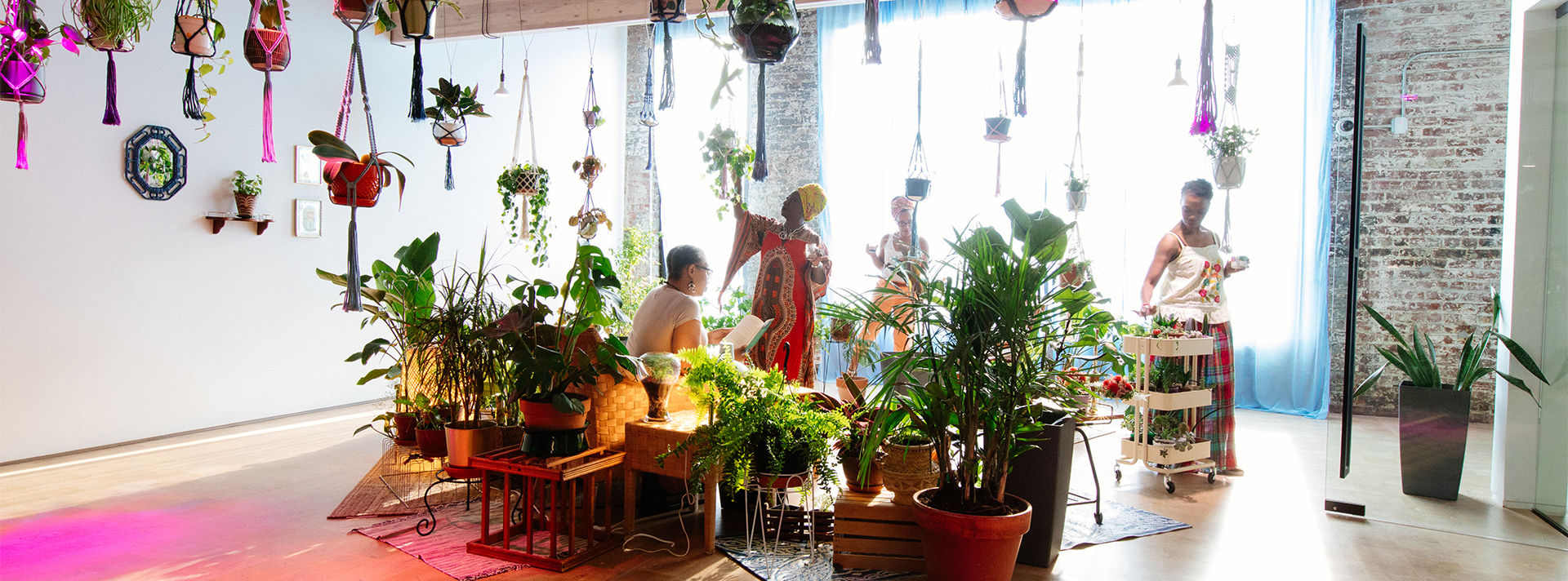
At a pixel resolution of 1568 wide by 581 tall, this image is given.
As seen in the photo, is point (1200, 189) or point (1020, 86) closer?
point (1020, 86)

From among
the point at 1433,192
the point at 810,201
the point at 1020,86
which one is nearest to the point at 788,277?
the point at 810,201

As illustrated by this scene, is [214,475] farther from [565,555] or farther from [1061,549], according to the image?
[1061,549]

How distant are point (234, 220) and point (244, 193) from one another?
0.63 ft

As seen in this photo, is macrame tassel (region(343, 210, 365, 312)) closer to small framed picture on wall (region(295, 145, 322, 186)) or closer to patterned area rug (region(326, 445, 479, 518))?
patterned area rug (region(326, 445, 479, 518))

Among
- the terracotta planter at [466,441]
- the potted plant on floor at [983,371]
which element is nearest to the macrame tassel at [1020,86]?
the potted plant on floor at [983,371]

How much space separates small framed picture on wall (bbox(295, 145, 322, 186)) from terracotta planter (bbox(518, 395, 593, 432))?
3944 mm

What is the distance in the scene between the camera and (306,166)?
20.2 ft

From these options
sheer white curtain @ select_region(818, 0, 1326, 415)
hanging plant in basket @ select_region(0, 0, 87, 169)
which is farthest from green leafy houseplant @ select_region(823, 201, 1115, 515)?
sheer white curtain @ select_region(818, 0, 1326, 415)

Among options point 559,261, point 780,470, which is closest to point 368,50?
point 559,261

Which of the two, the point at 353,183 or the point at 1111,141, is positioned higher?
the point at 1111,141

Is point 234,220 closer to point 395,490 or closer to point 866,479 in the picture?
point 395,490

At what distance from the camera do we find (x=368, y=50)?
6.55m

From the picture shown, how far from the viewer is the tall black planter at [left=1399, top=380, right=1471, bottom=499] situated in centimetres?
403

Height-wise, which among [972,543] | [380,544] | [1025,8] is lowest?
[380,544]
